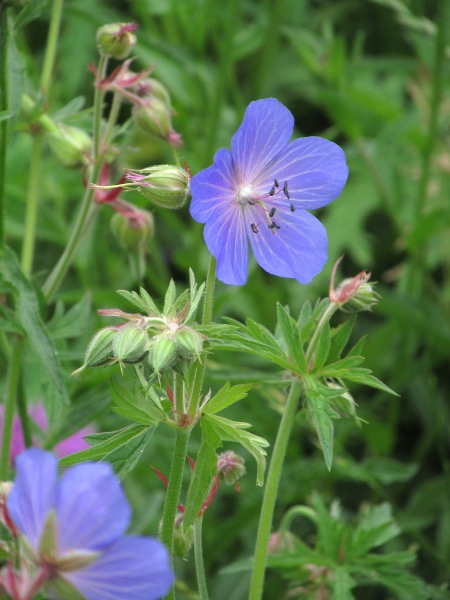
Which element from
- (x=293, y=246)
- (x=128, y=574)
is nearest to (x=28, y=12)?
(x=293, y=246)

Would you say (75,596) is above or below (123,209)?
above

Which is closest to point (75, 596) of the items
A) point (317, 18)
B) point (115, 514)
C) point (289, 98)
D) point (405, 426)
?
point (115, 514)

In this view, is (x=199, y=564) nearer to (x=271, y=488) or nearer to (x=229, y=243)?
(x=271, y=488)

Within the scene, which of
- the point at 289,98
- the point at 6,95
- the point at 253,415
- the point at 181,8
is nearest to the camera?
the point at 6,95

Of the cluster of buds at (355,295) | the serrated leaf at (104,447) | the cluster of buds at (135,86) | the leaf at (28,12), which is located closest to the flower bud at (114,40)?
the cluster of buds at (135,86)

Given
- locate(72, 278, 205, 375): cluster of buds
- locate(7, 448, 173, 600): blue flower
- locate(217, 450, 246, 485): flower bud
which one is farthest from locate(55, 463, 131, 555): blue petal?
locate(217, 450, 246, 485): flower bud

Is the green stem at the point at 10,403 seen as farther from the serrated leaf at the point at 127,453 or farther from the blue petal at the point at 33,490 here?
the blue petal at the point at 33,490

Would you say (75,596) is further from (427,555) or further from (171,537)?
(427,555)
